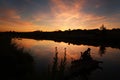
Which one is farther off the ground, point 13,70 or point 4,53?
point 4,53

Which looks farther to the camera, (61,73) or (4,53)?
(4,53)

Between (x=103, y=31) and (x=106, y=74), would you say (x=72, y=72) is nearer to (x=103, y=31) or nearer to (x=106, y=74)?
(x=106, y=74)

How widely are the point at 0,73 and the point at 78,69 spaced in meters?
11.4

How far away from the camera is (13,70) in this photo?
1451cm

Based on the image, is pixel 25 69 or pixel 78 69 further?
pixel 78 69

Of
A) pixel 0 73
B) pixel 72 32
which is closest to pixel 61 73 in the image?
pixel 0 73

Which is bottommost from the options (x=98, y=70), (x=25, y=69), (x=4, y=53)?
(x=98, y=70)

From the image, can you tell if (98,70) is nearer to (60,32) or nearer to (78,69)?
(78,69)

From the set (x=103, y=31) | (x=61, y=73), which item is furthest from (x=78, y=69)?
(x=103, y=31)

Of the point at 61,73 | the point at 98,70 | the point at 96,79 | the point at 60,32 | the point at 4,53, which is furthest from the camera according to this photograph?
the point at 60,32

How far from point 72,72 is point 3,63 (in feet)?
28.0

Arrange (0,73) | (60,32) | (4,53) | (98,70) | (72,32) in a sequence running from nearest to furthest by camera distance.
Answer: (0,73) < (4,53) < (98,70) < (72,32) < (60,32)

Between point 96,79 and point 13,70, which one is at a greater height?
point 13,70

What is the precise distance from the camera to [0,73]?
492 inches
